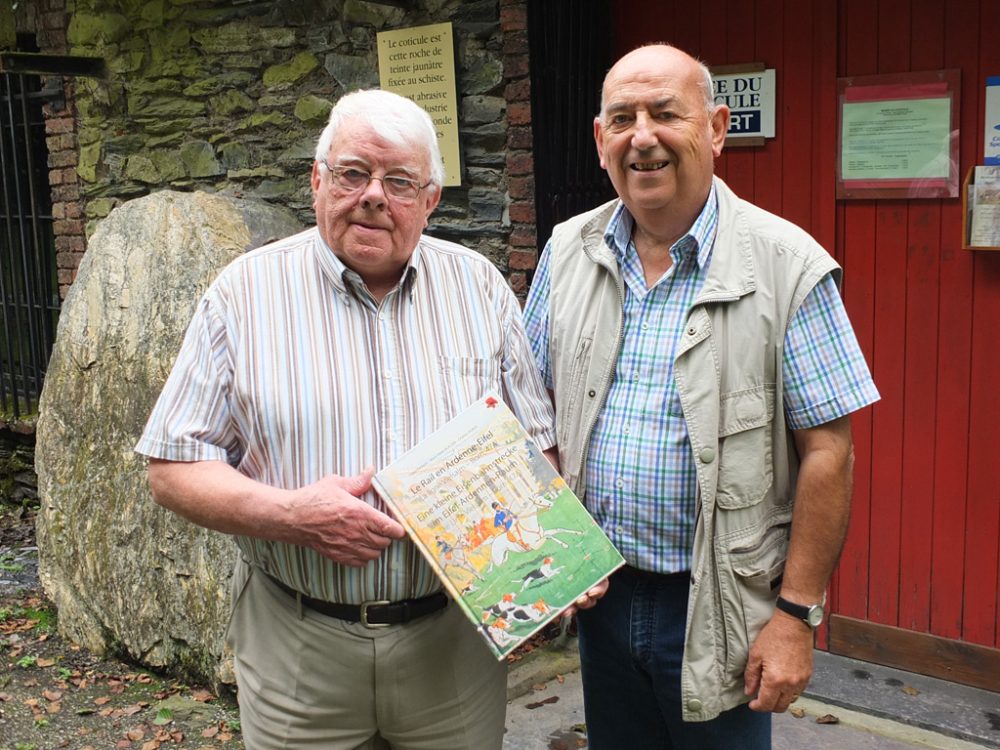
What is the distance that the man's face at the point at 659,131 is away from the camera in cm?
225

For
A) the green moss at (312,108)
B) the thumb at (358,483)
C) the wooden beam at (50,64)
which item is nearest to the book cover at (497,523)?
the thumb at (358,483)

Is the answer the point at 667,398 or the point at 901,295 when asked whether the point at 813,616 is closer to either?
the point at 667,398

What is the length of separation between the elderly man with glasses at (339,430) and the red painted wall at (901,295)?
6.76ft

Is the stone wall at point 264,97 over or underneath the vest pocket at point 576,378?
over

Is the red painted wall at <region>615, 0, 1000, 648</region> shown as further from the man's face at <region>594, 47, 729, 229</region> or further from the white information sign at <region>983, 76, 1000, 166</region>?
the man's face at <region>594, 47, 729, 229</region>

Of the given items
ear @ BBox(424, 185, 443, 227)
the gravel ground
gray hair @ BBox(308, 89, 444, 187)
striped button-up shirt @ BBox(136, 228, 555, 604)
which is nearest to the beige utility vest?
striped button-up shirt @ BBox(136, 228, 555, 604)

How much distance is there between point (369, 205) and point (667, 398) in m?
0.71

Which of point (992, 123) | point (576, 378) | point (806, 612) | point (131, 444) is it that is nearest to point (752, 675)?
point (806, 612)

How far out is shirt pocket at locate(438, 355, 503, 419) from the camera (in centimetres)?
227

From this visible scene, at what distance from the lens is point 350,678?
89.0 inches

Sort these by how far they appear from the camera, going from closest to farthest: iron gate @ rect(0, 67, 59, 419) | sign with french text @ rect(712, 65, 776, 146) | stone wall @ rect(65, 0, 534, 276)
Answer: sign with french text @ rect(712, 65, 776, 146), stone wall @ rect(65, 0, 534, 276), iron gate @ rect(0, 67, 59, 419)

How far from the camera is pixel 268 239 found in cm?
451

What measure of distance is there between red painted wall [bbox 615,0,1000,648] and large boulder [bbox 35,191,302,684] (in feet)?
6.55

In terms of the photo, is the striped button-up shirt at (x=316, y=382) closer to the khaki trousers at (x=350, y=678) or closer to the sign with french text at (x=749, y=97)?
the khaki trousers at (x=350, y=678)
